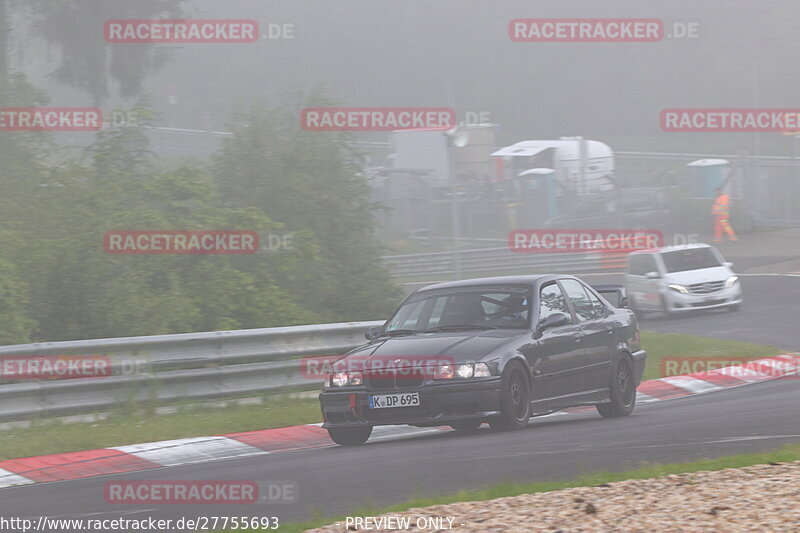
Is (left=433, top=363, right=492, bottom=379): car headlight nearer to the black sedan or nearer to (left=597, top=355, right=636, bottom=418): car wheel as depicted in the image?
the black sedan

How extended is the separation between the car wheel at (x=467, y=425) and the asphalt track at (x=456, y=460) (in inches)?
4.8

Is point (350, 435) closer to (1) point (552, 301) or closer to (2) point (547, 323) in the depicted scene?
(2) point (547, 323)

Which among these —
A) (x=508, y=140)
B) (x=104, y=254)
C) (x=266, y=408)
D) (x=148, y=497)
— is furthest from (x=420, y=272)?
(x=508, y=140)

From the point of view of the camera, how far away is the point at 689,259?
25844 mm

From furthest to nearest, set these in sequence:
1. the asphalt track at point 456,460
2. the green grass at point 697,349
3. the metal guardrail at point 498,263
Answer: the metal guardrail at point 498,263 → the green grass at point 697,349 → the asphalt track at point 456,460

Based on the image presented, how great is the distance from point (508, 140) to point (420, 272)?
121 feet

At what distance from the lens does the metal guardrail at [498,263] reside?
36.2 meters

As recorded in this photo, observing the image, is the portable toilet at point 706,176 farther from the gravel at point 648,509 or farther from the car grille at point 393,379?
the gravel at point 648,509

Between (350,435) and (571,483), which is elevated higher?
(571,483)

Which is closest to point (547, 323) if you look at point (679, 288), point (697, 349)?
point (697, 349)

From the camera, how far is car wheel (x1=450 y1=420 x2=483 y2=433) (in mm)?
9688

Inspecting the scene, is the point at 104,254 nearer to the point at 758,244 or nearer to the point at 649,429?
the point at 649,429

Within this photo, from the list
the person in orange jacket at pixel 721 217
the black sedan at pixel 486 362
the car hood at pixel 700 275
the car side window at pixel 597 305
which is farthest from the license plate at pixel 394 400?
the person in orange jacket at pixel 721 217

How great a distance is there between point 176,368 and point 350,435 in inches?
149
